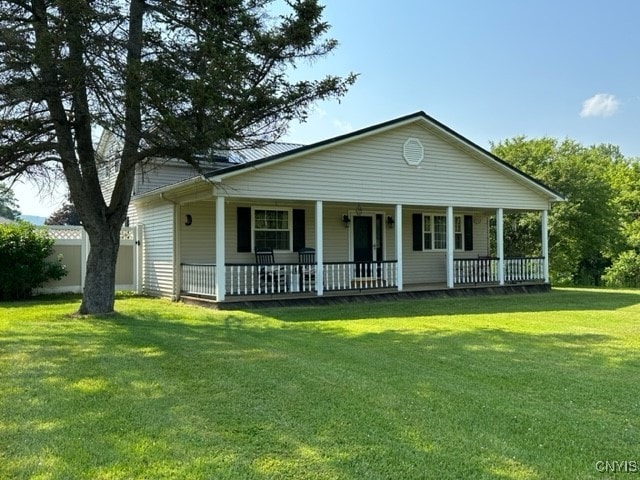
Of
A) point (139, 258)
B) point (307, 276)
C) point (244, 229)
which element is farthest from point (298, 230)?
point (139, 258)

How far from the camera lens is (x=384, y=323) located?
30.0 feet

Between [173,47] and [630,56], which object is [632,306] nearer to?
[173,47]

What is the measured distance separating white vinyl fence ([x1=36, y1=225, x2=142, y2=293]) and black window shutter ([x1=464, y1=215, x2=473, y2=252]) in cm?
1053

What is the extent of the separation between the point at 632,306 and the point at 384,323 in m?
6.80

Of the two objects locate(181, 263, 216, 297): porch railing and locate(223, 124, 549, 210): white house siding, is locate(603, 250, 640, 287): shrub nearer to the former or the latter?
locate(223, 124, 549, 210): white house siding

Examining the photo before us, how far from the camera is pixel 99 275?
984cm

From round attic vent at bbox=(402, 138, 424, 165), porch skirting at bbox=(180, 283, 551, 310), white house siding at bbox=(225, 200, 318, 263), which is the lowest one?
porch skirting at bbox=(180, 283, 551, 310)

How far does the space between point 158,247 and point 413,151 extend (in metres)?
7.50

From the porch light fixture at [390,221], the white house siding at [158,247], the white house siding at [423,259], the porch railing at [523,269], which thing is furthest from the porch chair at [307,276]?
the porch railing at [523,269]

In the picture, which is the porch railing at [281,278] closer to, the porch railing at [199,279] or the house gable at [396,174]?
the porch railing at [199,279]

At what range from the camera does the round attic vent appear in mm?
13823

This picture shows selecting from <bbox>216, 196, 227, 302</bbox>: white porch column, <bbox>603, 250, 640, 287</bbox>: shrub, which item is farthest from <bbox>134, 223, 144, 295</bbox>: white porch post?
<bbox>603, 250, 640, 287</bbox>: shrub

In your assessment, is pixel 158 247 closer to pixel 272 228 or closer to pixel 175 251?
pixel 175 251

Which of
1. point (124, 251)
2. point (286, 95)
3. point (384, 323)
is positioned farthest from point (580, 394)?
point (124, 251)
